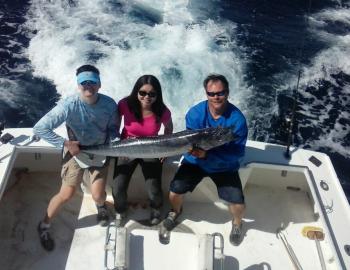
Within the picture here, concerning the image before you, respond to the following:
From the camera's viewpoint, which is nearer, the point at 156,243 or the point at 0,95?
the point at 156,243

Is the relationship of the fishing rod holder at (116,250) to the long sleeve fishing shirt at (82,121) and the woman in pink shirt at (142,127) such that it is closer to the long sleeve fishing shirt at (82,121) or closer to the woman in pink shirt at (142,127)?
the woman in pink shirt at (142,127)

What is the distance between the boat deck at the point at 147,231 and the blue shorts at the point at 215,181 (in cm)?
48

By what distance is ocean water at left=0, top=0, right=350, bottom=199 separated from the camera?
7.45 meters

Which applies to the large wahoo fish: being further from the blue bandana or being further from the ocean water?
the ocean water

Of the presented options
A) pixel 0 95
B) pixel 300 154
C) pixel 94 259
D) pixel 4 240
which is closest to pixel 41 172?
pixel 4 240

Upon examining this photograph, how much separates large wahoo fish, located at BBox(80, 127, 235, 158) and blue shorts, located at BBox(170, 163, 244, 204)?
351 mm

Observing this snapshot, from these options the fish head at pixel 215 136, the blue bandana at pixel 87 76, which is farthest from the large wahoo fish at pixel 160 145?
the blue bandana at pixel 87 76

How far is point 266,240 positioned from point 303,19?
7.13m

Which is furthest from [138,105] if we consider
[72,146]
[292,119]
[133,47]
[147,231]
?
[133,47]

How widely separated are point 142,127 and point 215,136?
70 cm

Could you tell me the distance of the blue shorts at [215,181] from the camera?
3869 millimetres

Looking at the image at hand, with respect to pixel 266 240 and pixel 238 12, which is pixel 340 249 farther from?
pixel 238 12

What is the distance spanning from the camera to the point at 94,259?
12.7 ft

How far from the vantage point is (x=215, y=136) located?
354 centimetres
